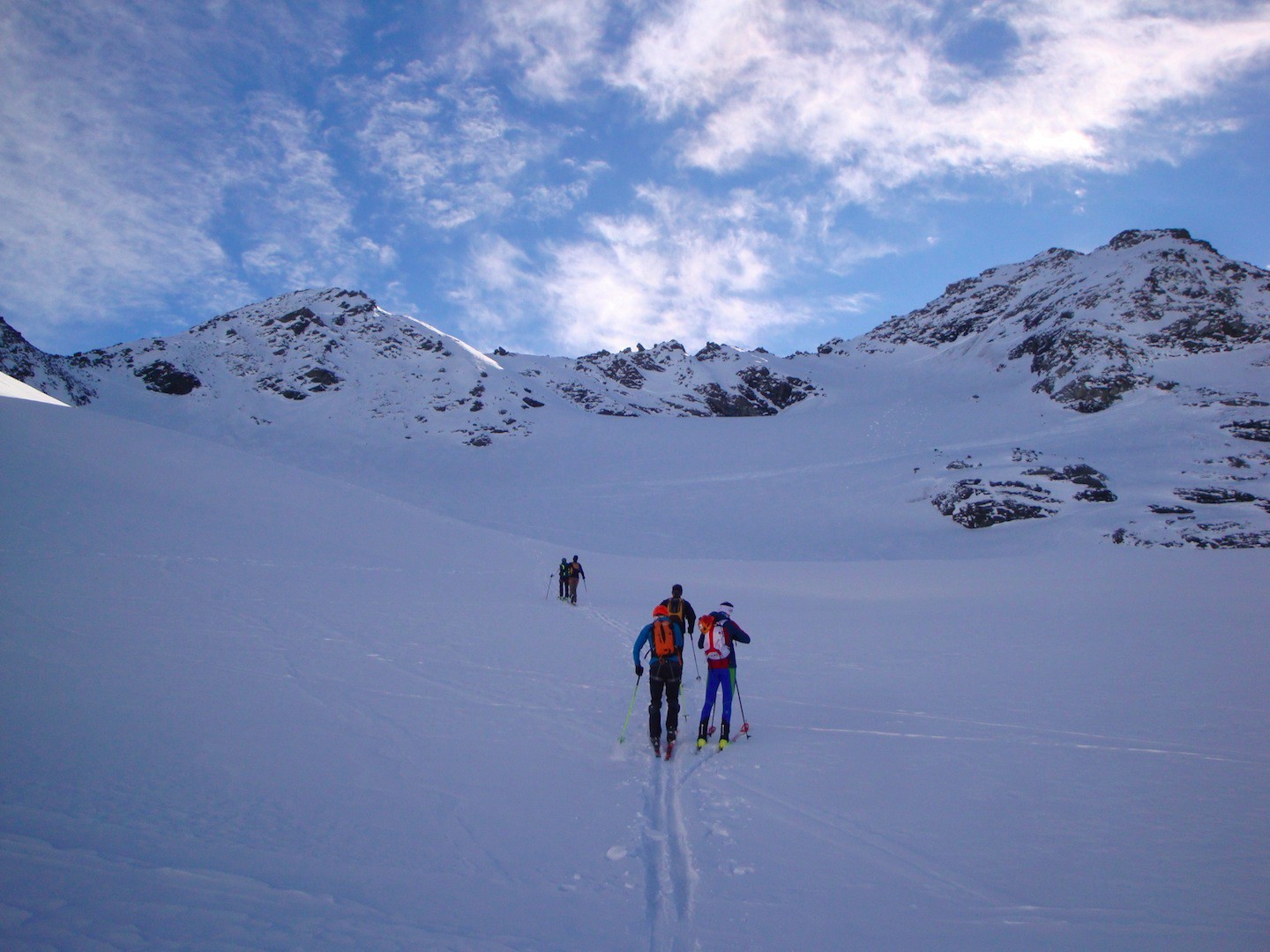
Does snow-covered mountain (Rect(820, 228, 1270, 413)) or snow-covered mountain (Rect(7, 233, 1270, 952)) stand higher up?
snow-covered mountain (Rect(820, 228, 1270, 413))

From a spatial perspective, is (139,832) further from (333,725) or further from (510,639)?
(510,639)

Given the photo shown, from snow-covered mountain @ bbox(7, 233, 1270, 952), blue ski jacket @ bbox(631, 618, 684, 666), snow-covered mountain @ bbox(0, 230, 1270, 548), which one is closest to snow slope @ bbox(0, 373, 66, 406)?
snow-covered mountain @ bbox(7, 233, 1270, 952)

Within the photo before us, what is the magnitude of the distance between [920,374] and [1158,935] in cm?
7106

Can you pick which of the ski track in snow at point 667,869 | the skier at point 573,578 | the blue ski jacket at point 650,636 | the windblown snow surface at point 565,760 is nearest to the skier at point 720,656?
the blue ski jacket at point 650,636

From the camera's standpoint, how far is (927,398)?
56.6 metres

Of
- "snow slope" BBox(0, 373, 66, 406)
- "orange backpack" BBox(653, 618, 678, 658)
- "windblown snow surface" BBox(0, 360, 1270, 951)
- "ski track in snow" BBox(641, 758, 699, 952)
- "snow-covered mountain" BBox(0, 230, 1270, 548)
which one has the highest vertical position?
"snow-covered mountain" BBox(0, 230, 1270, 548)

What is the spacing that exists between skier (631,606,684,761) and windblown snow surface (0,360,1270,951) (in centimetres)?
30

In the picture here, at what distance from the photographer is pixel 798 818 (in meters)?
4.93

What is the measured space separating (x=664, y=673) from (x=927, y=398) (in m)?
57.4

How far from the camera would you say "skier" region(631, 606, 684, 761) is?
21.4 ft

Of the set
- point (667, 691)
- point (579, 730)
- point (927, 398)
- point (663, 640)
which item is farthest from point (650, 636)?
point (927, 398)

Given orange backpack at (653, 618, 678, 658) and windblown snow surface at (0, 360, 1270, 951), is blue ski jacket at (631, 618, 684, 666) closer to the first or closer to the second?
orange backpack at (653, 618, 678, 658)

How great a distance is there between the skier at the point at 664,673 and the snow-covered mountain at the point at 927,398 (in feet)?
76.6

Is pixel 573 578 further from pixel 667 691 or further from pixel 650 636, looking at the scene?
pixel 667 691
